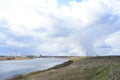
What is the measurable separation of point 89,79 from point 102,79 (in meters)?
5.80

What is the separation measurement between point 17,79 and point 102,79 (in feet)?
97.8

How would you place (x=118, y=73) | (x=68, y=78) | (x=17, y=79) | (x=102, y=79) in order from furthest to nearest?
1. (x=17, y=79)
2. (x=68, y=78)
3. (x=118, y=73)
4. (x=102, y=79)

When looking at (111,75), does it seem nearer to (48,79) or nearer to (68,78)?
(68,78)

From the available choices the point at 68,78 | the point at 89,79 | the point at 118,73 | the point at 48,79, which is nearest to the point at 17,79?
the point at 48,79

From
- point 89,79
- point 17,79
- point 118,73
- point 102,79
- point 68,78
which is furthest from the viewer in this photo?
point 17,79

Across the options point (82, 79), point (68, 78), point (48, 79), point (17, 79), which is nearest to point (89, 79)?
point (82, 79)

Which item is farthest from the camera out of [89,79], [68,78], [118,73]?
[68,78]

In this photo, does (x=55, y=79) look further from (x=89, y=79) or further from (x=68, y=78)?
(x=89, y=79)

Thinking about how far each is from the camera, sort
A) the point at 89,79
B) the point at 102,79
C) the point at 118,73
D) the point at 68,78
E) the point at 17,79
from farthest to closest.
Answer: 1. the point at 17,79
2. the point at 68,78
3. the point at 89,79
4. the point at 118,73
5. the point at 102,79

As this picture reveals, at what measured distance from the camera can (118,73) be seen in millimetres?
36500

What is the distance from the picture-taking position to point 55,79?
4488cm

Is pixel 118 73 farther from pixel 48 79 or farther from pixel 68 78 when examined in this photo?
pixel 48 79

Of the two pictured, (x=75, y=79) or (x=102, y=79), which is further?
(x=75, y=79)

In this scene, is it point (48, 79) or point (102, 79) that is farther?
point (48, 79)
